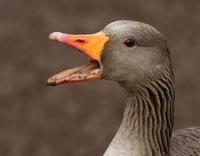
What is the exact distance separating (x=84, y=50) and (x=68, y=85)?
365 cm

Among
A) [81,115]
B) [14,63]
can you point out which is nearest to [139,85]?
[81,115]

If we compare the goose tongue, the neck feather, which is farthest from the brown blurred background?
the goose tongue

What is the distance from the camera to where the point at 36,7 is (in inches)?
362

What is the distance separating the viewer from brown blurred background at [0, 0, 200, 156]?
7430 millimetres

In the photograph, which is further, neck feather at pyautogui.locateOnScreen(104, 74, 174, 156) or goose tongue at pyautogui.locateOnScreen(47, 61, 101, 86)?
neck feather at pyautogui.locateOnScreen(104, 74, 174, 156)

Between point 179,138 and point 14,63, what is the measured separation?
3449 mm

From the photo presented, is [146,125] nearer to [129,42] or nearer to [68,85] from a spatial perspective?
[129,42]

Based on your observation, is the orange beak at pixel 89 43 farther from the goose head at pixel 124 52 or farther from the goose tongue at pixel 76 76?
the goose tongue at pixel 76 76

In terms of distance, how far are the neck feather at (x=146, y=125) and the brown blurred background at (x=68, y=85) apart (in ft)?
8.21

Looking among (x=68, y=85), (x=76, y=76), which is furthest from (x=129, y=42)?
(x=68, y=85)

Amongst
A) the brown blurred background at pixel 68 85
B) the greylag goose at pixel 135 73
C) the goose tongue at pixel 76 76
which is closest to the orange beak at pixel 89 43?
the greylag goose at pixel 135 73

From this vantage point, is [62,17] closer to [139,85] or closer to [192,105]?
[192,105]

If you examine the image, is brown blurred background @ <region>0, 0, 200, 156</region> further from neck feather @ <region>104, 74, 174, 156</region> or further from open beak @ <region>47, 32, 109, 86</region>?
open beak @ <region>47, 32, 109, 86</region>

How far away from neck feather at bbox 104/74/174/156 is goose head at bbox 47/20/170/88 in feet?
0.60
